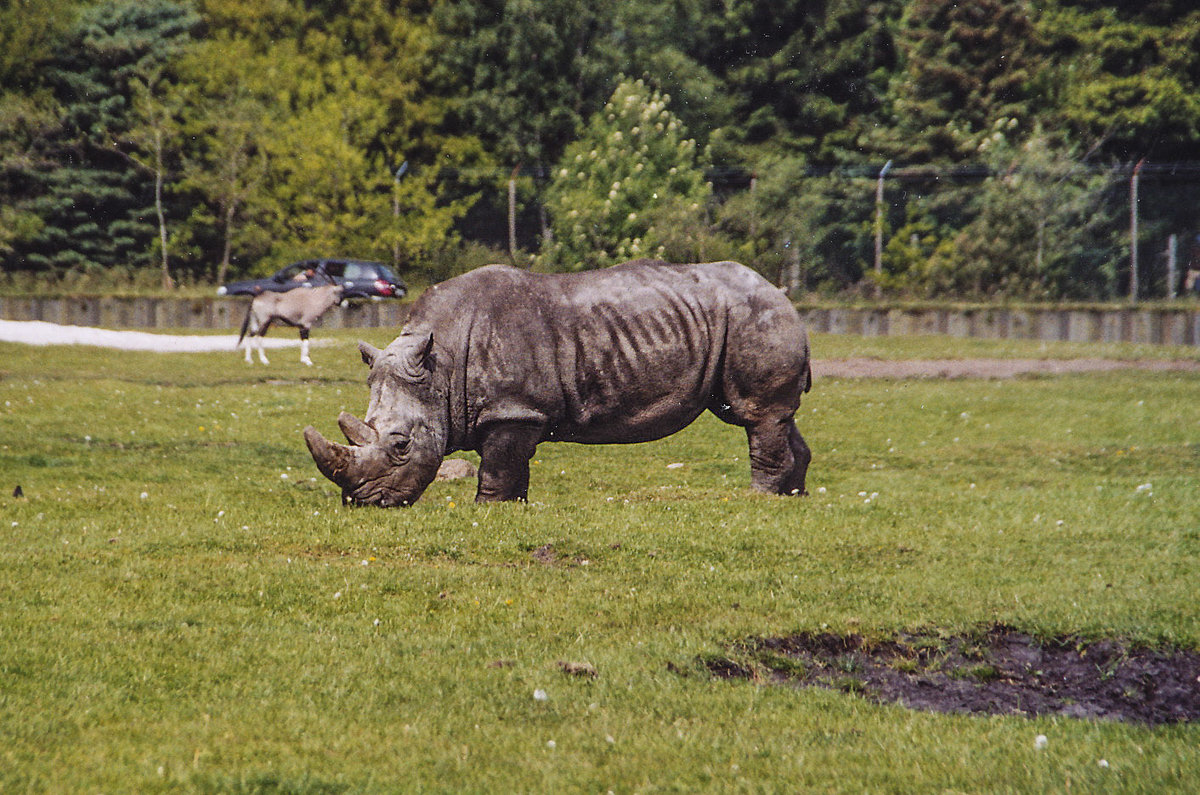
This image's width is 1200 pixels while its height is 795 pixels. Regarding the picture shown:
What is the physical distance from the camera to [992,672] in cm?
807

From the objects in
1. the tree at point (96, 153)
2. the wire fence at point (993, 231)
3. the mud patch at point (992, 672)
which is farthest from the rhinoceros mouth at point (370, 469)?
the tree at point (96, 153)

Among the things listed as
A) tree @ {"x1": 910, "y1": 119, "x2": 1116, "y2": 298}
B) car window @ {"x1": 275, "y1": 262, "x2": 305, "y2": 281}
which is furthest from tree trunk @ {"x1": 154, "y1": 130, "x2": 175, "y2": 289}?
tree @ {"x1": 910, "y1": 119, "x2": 1116, "y2": 298}

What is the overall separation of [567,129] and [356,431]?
3839 centimetres

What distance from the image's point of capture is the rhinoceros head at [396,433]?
1165 centimetres

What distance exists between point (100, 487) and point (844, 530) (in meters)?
7.31

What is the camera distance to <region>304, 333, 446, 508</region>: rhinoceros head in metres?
11.6

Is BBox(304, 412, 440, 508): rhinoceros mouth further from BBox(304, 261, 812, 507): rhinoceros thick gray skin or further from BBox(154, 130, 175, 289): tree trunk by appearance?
BBox(154, 130, 175, 289): tree trunk

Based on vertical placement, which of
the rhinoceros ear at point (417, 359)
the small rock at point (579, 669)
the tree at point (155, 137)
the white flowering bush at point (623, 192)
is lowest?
the small rock at point (579, 669)

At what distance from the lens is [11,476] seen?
1480 centimetres

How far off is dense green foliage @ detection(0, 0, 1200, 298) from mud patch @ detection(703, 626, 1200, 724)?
2691 cm

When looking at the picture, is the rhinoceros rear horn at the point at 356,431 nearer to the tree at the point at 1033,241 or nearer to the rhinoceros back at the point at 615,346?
the rhinoceros back at the point at 615,346

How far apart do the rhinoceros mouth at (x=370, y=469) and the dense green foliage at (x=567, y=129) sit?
2327 cm

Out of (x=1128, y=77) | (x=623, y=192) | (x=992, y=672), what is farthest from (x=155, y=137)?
(x=992, y=672)

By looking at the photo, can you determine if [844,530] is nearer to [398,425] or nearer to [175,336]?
[398,425]
